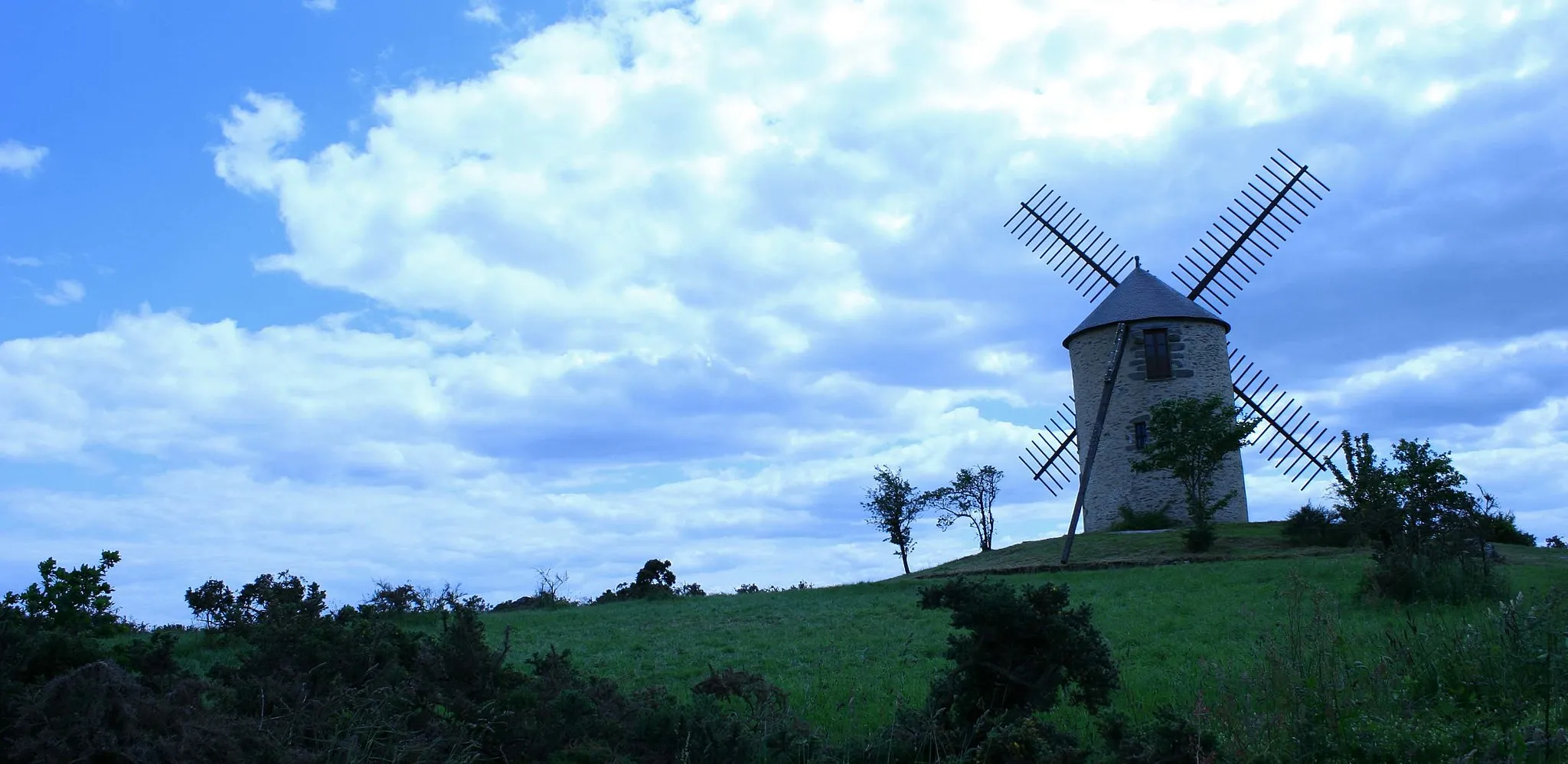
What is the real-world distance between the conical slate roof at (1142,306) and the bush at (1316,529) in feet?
26.6

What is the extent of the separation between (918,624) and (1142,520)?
65.6 feet

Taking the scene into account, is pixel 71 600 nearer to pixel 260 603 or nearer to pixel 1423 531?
pixel 260 603

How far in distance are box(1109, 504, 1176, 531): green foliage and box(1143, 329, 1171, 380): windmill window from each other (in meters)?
4.40

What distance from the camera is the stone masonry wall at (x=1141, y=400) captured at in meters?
36.2

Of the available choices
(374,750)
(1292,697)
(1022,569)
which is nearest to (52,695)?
(374,750)

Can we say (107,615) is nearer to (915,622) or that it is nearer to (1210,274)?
(915,622)

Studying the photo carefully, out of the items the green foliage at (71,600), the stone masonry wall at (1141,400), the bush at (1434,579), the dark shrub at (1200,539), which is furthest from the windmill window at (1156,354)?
the green foliage at (71,600)

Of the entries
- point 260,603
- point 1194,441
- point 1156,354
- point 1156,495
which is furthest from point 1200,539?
point 260,603

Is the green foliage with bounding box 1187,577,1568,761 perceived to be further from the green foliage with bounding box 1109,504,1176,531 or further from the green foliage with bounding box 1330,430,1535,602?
the green foliage with bounding box 1109,504,1176,531

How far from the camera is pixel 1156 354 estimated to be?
36906mm

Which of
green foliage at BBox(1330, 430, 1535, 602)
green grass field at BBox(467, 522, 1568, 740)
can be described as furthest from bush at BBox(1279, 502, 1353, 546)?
green foliage at BBox(1330, 430, 1535, 602)

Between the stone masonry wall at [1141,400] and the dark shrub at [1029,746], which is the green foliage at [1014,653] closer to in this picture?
the dark shrub at [1029,746]

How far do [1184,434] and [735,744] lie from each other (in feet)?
92.3

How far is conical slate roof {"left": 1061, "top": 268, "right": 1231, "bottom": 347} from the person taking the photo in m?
37.3
